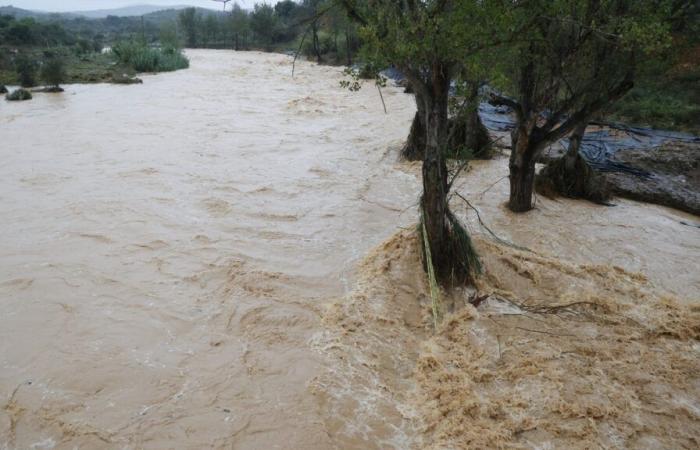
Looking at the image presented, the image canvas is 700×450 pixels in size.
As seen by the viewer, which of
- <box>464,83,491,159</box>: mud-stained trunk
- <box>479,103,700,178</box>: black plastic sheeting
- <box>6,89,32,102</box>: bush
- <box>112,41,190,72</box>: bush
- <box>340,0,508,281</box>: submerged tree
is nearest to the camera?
<box>340,0,508,281</box>: submerged tree

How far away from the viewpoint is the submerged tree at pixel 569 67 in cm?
497

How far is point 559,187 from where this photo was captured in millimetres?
7426

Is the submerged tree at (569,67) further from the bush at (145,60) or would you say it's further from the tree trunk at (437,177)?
the bush at (145,60)

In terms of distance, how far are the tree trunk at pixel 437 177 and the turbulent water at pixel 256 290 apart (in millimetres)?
426

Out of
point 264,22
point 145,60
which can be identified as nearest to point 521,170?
point 145,60

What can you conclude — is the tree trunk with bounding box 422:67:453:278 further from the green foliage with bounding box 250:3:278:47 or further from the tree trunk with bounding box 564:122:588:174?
the green foliage with bounding box 250:3:278:47

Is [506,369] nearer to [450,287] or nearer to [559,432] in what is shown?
[559,432]

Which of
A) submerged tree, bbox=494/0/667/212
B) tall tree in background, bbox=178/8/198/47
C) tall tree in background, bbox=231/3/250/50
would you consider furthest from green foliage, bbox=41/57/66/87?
tall tree in background, bbox=178/8/198/47

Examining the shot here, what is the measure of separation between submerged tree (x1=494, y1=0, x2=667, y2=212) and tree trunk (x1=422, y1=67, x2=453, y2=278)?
1041mm

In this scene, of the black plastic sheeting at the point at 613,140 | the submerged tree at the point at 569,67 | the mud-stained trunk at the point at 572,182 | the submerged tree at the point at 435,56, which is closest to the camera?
the submerged tree at the point at 435,56

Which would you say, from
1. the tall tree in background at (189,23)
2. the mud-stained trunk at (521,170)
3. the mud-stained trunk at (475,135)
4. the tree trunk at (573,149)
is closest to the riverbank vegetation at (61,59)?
the tall tree in background at (189,23)

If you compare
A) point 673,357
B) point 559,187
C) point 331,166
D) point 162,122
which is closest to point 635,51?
point 559,187

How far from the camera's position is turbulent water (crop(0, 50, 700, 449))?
10.6 ft

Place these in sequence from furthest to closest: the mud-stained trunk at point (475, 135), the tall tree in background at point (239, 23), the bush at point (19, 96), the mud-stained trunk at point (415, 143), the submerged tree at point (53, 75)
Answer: the tall tree in background at point (239, 23) → the submerged tree at point (53, 75) → the bush at point (19, 96) → the mud-stained trunk at point (415, 143) → the mud-stained trunk at point (475, 135)
